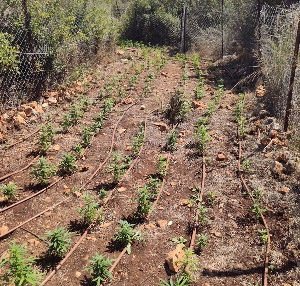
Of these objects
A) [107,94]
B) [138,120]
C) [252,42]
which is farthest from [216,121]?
[252,42]

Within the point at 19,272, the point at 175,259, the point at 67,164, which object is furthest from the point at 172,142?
the point at 19,272

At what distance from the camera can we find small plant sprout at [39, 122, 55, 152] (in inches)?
231

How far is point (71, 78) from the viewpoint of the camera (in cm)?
885

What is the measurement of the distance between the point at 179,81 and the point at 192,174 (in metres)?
5.06

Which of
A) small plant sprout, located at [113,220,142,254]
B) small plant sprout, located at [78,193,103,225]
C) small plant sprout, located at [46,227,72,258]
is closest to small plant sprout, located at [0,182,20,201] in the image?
small plant sprout, located at [78,193,103,225]

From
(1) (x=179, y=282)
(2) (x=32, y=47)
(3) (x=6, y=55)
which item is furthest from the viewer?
(2) (x=32, y=47)

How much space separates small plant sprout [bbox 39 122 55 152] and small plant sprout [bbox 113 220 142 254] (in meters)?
2.48

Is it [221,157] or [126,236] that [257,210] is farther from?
[126,236]

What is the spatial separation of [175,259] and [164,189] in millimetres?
1562


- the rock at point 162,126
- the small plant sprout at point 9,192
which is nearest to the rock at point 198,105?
the rock at point 162,126

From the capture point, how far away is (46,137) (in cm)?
600

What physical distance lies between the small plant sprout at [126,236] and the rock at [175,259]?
1.51 ft

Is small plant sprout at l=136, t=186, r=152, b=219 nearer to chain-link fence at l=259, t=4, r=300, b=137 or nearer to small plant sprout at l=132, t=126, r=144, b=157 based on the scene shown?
small plant sprout at l=132, t=126, r=144, b=157

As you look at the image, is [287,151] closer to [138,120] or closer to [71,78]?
[138,120]
